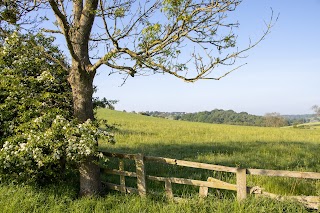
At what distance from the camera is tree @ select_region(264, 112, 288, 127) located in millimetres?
127438

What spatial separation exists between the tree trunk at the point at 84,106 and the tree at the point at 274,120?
418 feet

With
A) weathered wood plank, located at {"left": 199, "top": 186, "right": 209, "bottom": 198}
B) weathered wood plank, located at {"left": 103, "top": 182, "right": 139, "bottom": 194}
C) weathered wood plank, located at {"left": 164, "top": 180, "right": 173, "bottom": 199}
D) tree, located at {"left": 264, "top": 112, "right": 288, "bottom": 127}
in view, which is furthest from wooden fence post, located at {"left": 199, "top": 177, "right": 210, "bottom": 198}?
tree, located at {"left": 264, "top": 112, "right": 288, "bottom": 127}

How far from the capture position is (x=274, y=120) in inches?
5113

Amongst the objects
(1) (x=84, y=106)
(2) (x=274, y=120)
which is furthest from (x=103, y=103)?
(2) (x=274, y=120)

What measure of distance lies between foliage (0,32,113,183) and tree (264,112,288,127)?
128 meters

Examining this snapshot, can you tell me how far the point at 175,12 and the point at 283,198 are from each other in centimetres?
533

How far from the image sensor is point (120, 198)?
913 cm

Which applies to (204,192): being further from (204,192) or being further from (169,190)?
(169,190)

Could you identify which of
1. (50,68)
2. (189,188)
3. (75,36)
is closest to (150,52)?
(75,36)

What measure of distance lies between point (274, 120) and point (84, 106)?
5136 inches

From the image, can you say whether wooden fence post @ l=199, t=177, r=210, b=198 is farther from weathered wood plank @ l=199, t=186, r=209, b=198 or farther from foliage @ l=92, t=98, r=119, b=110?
foliage @ l=92, t=98, r=119, b=110

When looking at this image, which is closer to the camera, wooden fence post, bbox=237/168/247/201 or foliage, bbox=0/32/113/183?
wooden fence post, bbox=237/168/247/201

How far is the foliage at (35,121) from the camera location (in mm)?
8430

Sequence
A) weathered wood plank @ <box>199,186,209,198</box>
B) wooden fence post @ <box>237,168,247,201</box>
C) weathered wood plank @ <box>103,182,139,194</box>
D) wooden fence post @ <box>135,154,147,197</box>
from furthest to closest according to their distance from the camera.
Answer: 1. weathered wood plank @ <box>103,182,139,194</box>
2. wooden fence post @ <box>135,154,147,197</box>
3. weathered wood plank @ <box>199,186,209,198</box>
4. wooden fence post @ <box>237,168,247,201</box>
